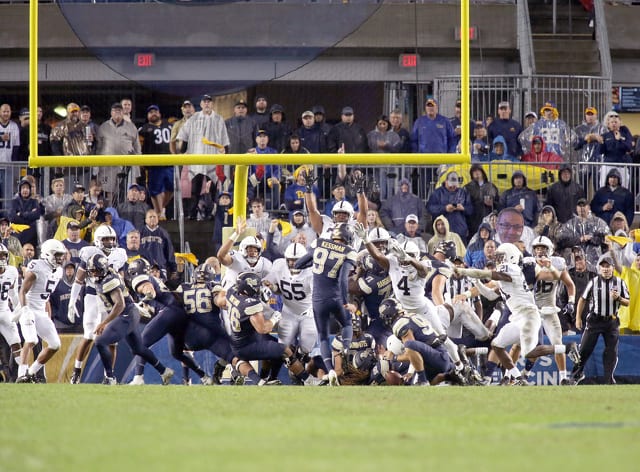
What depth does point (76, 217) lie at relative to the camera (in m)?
13.5

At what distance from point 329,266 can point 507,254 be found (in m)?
2.02

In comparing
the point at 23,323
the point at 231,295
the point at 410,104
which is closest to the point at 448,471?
the point at 410,104

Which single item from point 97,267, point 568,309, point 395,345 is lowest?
point 395,345

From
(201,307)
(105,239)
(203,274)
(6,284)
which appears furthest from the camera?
(6,284)

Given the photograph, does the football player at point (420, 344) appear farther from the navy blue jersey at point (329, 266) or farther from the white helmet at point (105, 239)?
the white helmet at point (105, 239)

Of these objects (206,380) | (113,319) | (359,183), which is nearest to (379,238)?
(359,183)

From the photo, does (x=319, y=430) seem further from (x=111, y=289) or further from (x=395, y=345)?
(x=111, y=289)

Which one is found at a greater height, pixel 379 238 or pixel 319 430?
pixel 379 238

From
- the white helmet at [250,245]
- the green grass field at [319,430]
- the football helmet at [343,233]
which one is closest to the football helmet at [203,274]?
the white helmet at [250,245]

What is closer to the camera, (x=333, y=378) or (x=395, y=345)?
(x=333, y=378)

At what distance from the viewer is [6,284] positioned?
43.7 ft

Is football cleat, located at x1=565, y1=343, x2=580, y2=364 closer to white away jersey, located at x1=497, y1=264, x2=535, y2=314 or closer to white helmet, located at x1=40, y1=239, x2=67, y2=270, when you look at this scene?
white away jersey, located at x1=497, y1=264, x2=535, y2=314

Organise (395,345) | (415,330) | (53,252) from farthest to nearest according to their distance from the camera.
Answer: (53,252), (395,345), (415,330)

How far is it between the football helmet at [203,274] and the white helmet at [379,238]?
1.78 meters
